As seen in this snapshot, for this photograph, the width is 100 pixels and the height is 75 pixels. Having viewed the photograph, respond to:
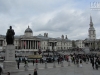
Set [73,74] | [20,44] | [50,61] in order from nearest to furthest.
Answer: [73,74], [50,61], [20,44]

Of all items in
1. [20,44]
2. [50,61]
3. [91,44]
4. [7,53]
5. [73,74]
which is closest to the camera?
[73,74]

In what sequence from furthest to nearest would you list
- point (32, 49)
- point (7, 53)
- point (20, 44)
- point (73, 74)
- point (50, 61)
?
point (20, 44)
point (32, 49)
point (50, 61)
point (7, 53)
point (73, 74)

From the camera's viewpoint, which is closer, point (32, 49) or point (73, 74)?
point (73, 74)

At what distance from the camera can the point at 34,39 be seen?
144 metres

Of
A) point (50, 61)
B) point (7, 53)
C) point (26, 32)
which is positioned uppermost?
point (26, 32)

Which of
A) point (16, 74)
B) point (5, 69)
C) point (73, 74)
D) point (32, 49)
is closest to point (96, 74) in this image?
point (73, 74)

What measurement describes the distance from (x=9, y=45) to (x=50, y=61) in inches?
905

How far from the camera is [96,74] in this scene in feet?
79.8

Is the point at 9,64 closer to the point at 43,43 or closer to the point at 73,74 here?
the point at 73,74

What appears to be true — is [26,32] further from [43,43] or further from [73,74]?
[73,74]

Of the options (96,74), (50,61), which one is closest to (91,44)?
(50,61)

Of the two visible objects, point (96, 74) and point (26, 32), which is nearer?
point (96, 74)

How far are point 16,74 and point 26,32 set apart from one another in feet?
407

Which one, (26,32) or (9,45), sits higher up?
(26,32)
